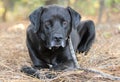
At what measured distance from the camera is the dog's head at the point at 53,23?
517 centimetres

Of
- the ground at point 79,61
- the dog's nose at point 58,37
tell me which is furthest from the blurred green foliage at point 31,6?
the dog's nose at point 58,37

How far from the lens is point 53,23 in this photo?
5.25 m

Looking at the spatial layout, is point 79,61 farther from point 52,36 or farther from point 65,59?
point 52,36

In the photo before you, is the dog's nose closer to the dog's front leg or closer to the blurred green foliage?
the dog's front leg

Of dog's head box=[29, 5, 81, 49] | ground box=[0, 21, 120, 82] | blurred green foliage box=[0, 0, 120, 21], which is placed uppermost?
dog's head box=[29, 5, 81, 49]

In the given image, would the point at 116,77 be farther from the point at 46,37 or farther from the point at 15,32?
the point at 15,32

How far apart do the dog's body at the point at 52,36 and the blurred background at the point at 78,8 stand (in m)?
5.33

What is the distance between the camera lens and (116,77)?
189 inches

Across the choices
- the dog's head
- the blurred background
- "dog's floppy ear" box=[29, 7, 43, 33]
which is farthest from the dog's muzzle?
the blurred background

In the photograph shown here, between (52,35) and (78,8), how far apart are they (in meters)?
8.59

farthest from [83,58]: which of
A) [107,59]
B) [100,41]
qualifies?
[100,41]

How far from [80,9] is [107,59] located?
780cm

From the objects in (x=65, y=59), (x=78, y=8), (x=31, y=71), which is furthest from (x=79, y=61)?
(x=78, y=8)

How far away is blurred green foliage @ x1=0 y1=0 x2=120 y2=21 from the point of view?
12430mm
